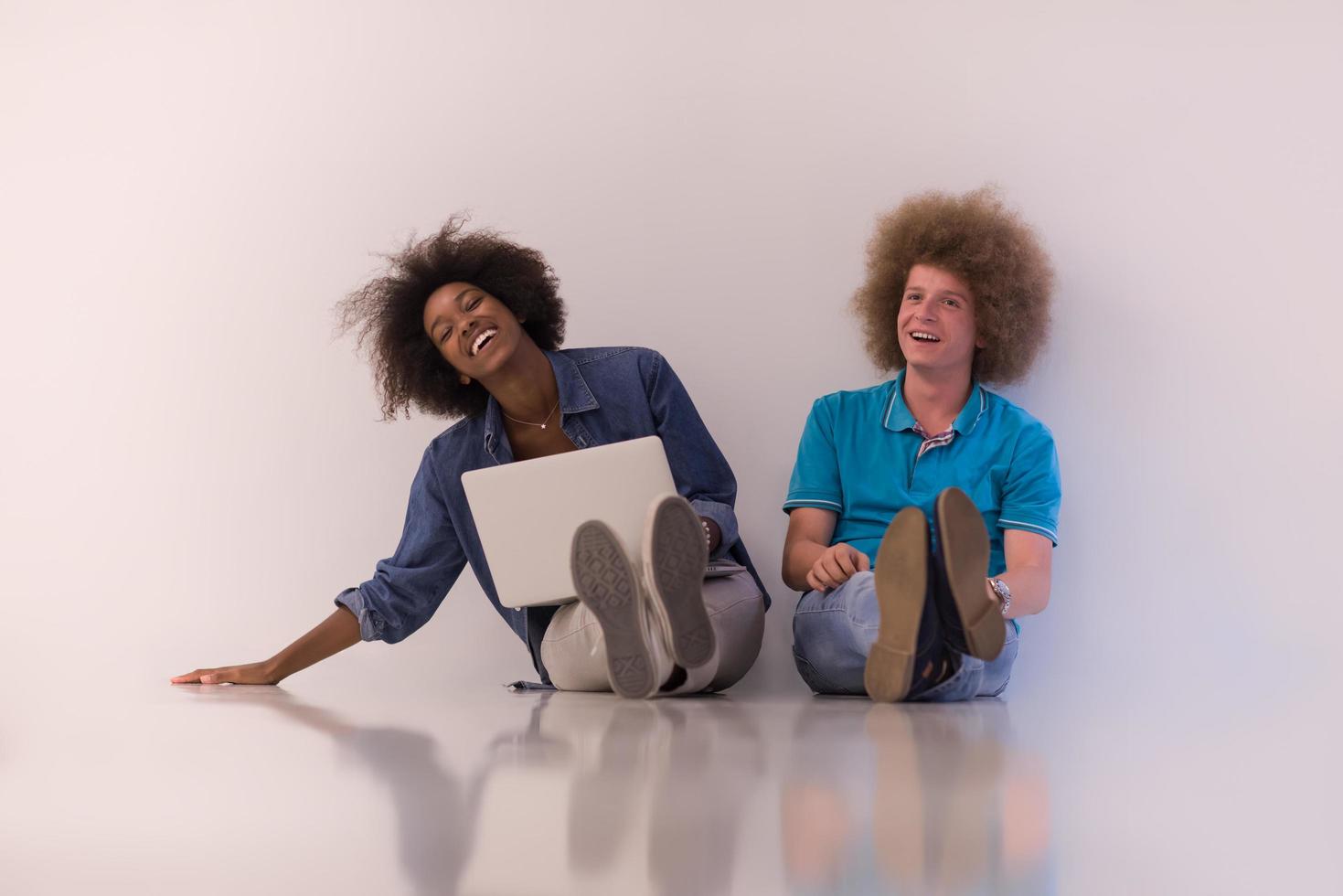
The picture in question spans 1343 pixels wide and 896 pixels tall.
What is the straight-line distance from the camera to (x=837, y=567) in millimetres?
2115

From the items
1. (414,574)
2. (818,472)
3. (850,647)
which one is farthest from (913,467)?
(414,574)

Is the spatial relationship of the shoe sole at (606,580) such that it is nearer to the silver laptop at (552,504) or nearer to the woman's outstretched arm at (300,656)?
the silver laptop at (552,504)

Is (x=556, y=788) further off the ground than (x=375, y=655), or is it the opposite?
(x=556, y=788)

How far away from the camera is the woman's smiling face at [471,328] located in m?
2.40

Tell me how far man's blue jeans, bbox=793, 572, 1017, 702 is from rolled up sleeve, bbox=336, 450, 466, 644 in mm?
829

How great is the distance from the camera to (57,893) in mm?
844

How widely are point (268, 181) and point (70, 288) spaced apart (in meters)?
0.67

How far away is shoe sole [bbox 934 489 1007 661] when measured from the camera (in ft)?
5.25

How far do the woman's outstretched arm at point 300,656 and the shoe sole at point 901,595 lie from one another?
1.27m

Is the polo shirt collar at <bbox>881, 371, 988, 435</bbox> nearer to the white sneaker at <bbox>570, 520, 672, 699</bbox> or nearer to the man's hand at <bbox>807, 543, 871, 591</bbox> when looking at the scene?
the man's hand at <bbox>807, 543, 871, 591</bbox>

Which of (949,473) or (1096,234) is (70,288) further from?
(1096,234)

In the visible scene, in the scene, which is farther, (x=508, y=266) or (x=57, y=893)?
(x=508, y=266)

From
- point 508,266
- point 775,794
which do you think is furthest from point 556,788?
point 508,266

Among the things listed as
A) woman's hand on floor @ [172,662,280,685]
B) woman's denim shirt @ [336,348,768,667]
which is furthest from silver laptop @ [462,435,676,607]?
woman's hand on floor @ [172,662,280,685]
